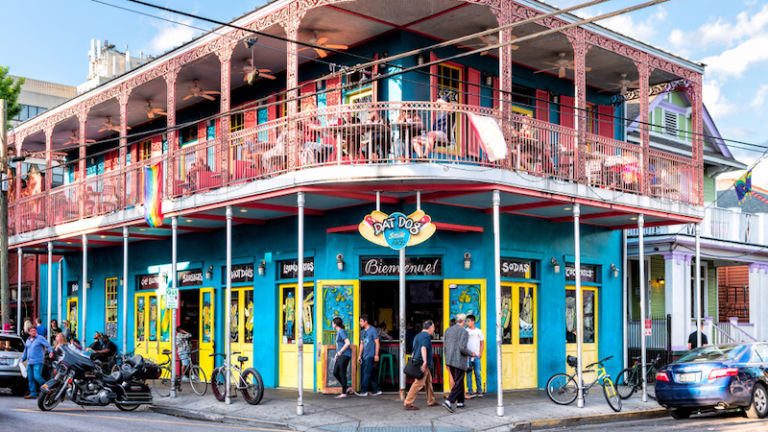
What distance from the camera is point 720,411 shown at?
652 inches

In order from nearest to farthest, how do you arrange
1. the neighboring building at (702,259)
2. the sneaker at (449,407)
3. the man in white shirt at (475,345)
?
the sneaker at (449,407), the man in white shirt at (475,345), the neighboring building at (702,259)

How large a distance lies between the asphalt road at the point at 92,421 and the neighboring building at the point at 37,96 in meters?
51.7

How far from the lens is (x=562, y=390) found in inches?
623

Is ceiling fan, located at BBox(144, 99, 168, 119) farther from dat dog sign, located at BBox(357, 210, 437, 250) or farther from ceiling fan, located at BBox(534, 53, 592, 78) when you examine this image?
ceiling fan, located at BBox(534, 53, 592, 78)

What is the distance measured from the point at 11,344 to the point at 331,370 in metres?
8.44

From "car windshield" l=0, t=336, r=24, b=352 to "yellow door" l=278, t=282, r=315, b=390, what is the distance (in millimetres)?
6659

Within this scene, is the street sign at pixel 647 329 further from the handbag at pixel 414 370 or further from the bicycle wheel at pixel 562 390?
the handbag at pixel 414 370

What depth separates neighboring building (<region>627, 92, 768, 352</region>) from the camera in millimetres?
23125

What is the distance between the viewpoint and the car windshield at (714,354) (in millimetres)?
15406

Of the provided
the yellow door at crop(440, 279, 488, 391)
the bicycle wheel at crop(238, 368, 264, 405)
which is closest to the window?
the bicycle wheel at crop(238, 368, 264, 405)

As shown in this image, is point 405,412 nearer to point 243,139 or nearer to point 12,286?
point 243,139

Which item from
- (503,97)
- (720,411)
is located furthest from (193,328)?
(720,411)

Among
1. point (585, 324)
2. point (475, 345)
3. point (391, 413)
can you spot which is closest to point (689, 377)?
point (475, 345)

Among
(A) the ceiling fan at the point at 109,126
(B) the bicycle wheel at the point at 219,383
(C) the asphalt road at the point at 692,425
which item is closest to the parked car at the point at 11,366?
(B) the bicycle wheel at the point at 219,383
